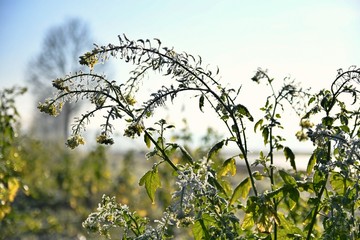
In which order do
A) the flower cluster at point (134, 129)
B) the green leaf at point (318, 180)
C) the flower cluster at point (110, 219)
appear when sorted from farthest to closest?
the flower cluster at point (110, 219) → the green leaf at point (318, 180) → the flower cluster at point (134, 129)

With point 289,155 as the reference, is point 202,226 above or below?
below

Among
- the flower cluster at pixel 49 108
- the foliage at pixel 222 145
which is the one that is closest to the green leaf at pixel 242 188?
the foliage at pixel 222 145

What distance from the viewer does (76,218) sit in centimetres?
1073

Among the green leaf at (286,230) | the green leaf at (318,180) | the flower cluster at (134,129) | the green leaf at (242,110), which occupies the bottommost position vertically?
the green leaf at (286,230)

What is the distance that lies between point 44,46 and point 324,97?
33.1 m

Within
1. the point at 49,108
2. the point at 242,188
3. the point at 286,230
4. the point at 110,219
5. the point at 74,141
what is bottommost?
the point at 286,230

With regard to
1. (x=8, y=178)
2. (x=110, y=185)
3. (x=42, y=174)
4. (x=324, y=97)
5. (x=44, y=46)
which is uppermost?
(x=44, y=46)

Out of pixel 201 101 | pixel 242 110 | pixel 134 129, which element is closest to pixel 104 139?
pixel 134 129

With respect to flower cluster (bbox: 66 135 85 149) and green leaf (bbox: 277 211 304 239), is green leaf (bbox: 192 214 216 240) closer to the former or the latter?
green leaf (bbox: 277 211 304 239)

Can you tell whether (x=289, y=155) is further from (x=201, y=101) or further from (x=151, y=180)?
(x=151, y=180)

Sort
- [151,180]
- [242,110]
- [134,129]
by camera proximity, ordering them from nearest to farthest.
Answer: [134,129]
[242,110]
[151,180]

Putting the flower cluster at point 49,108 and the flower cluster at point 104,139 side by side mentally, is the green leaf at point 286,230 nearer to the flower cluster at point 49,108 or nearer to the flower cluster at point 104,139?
the flower cluster at point 104,139

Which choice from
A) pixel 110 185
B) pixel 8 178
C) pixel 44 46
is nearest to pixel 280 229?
pixel 8 178

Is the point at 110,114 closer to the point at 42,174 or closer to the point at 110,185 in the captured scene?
the point at 110,185
